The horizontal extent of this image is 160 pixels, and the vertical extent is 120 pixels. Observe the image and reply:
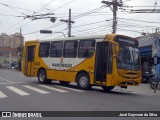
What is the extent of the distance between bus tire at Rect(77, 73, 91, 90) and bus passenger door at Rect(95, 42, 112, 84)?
79cm

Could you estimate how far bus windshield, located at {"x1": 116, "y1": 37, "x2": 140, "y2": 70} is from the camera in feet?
59.2

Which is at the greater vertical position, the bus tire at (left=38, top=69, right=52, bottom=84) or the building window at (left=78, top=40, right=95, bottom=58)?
the building window at (left=78, top=40, right=95, bottom=58)

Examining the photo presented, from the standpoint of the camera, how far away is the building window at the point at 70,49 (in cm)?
2033

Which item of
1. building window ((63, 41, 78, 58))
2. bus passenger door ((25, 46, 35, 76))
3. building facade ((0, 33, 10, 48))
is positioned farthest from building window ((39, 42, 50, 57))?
building facade ((0, 33, 10, 48))

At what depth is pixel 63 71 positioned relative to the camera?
21.1 meters

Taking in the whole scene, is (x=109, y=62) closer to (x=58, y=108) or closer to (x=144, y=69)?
(x=58, y=108)

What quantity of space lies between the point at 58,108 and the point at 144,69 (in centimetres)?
2175

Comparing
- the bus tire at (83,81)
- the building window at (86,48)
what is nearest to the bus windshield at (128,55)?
the building window at (86,48)

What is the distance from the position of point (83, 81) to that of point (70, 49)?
2478 millimetres

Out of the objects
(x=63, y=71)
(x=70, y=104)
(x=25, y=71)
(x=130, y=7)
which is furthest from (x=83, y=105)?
(x=130, y=7)

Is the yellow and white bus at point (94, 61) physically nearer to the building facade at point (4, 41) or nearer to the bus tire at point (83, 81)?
the bus tire at point (83, 81)

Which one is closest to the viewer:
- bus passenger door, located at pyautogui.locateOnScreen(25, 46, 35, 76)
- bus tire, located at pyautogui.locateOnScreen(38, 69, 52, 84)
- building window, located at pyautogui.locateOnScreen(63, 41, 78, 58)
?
building window, located at pyautogui.locateOnScreen(63, 41, 78, 58)

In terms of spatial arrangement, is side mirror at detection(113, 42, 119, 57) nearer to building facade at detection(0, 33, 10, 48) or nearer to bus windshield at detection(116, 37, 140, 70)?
bus windshield at detection(116, 37, 140, 70)

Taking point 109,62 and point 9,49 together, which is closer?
point 109,62
